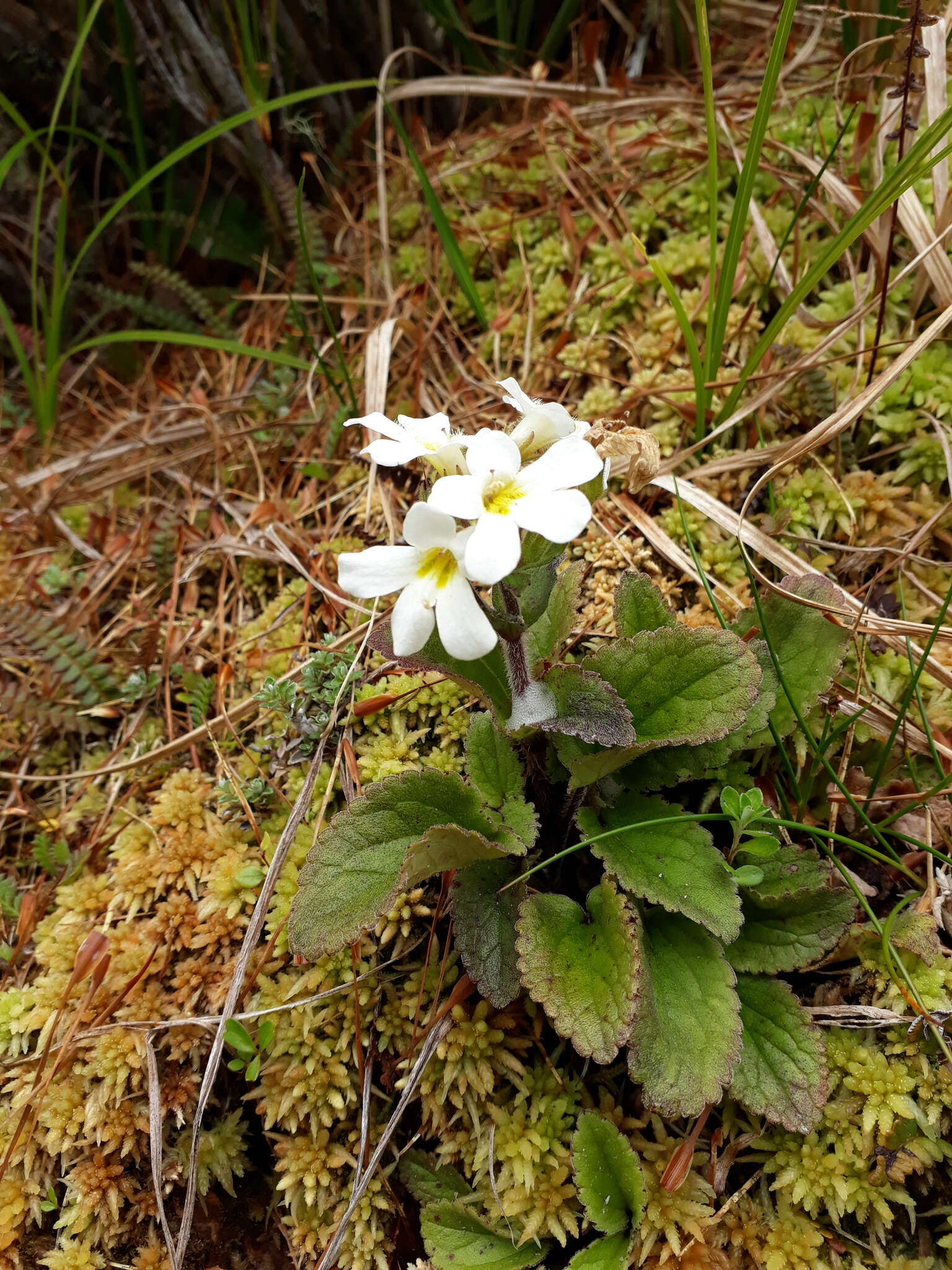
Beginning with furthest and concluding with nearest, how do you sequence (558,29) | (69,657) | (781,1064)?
(558,29), (69,657), (781,1064)

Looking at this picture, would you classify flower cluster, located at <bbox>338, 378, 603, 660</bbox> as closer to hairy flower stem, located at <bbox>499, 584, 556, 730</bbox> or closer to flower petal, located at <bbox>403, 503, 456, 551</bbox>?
flower petal, located at <bbox>403, 503, 456, 551</bbox>

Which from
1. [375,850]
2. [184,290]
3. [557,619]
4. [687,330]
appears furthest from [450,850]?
[184,290]

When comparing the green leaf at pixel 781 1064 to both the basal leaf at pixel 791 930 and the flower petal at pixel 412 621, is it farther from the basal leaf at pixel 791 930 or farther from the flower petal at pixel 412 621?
Answer: the flower petal at pixel 412 621

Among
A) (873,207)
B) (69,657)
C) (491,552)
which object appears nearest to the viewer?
(491,552)

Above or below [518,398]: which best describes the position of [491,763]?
below

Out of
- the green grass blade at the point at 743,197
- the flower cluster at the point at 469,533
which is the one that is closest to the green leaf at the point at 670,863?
the flower cluster at the point at 469,533

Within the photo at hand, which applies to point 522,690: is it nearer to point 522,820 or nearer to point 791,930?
point 522,820

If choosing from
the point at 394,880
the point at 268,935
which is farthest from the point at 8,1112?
the point at 394,880
